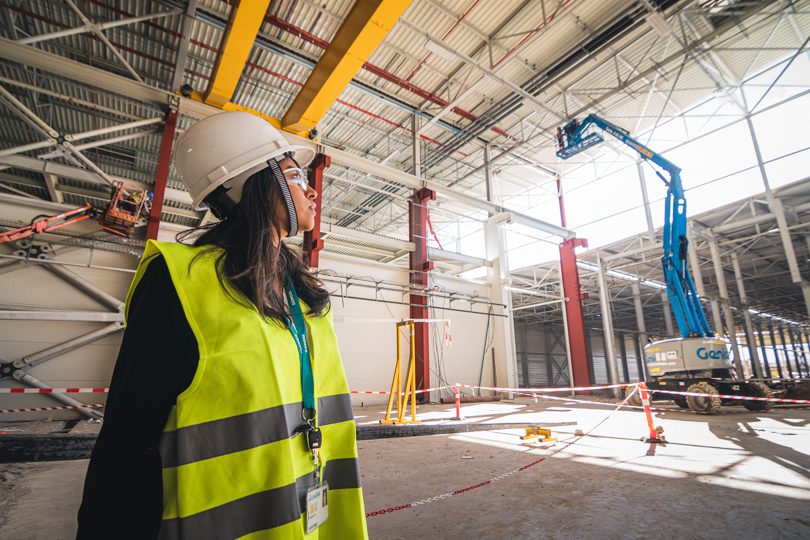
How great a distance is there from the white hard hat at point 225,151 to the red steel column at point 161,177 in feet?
24.6

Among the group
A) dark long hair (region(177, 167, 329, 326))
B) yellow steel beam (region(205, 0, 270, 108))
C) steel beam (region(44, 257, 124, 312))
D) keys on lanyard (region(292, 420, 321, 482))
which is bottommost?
keys on lanyard (region(292, 420, 321, 482))

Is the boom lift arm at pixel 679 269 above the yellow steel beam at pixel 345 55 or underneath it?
underneath

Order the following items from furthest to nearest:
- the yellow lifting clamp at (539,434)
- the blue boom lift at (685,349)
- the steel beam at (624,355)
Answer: the steel beam at (624,355) < the blue boom lift at (685,349) < the yellow lifting clamp at (539,434)

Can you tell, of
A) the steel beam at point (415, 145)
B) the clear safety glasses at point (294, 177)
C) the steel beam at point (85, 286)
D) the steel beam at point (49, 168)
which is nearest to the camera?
the clear safety glasses at point (294, 177)

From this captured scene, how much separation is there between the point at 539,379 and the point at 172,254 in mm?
30293

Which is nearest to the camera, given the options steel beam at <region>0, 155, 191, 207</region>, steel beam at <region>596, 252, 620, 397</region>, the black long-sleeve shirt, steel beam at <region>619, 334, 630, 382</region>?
the black long-sleeve shirt

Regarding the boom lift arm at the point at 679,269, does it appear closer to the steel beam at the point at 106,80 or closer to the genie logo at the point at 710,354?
the genie logo at the point at 710,354

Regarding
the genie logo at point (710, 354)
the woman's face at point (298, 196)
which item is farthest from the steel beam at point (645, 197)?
the woman's face at point (298, 196)

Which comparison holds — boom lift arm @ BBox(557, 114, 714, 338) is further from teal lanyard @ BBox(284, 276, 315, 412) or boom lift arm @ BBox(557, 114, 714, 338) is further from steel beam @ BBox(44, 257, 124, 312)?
steel beam @ BBox(44, 257, 124, 312)

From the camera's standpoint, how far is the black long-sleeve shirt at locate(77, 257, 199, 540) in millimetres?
739

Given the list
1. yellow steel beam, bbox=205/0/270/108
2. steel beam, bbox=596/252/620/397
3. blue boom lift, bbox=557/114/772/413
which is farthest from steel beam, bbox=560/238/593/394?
yellow steel beam, bbox=205/0/270/108

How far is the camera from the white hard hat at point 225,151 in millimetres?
1342

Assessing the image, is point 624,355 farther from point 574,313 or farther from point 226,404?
point 226,404

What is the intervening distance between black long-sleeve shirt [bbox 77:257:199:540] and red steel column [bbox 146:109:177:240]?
8166mm
